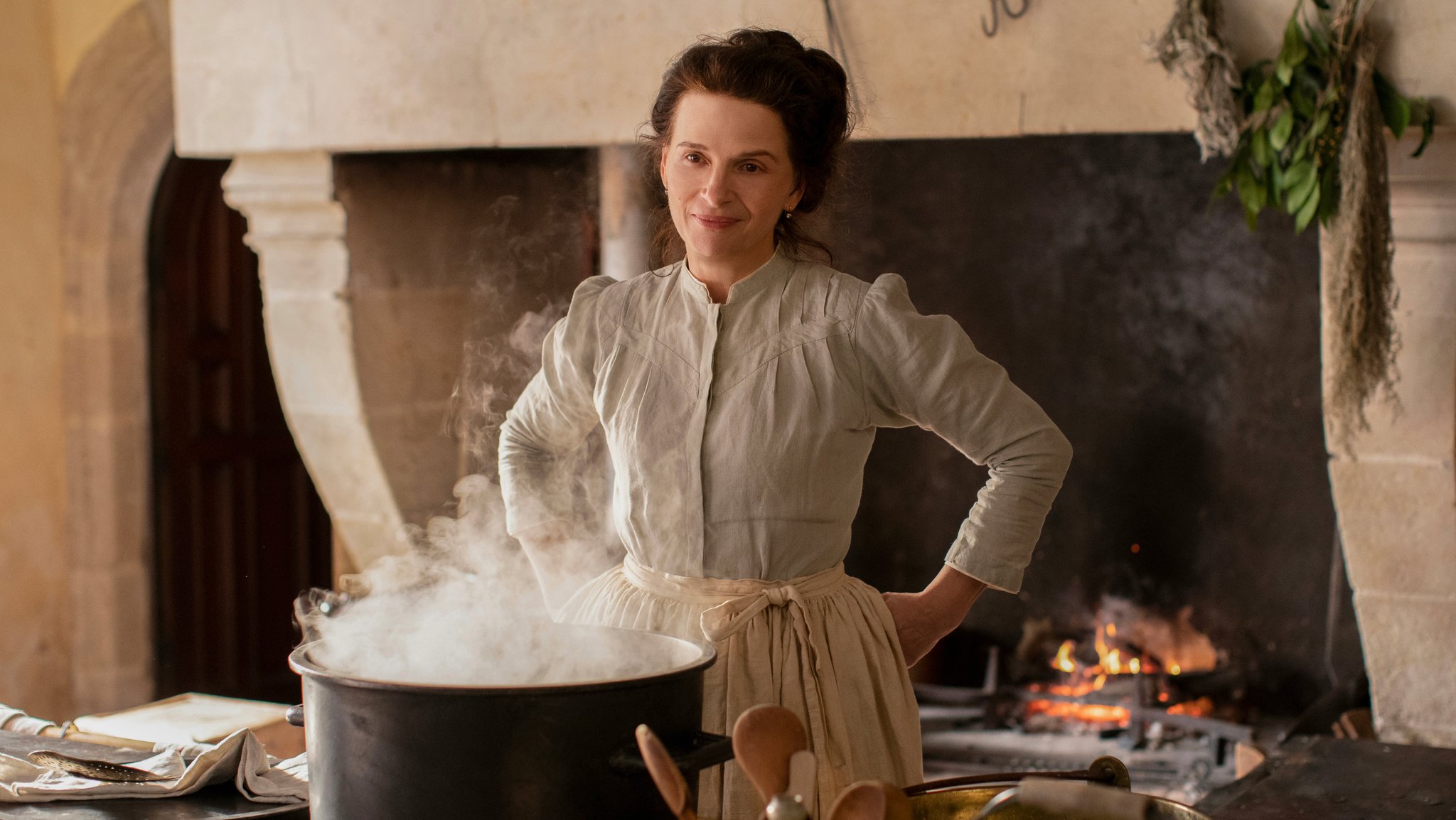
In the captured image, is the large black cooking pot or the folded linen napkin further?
the folded linen napkin

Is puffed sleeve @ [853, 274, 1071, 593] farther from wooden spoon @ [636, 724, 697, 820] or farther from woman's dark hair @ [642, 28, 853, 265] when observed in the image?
wooden spoon @ [636, 724, 697, 820]

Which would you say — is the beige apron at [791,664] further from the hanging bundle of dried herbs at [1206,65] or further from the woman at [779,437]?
the hanging bundle of dried herbs at [1206,65]

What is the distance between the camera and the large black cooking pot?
1.10 m

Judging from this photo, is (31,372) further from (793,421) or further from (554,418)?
(793,421)

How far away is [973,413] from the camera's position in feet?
5.08

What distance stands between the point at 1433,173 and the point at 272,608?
12.9 ft

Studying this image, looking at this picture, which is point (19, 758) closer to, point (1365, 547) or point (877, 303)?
point (877, 303)

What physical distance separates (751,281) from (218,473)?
3634 mm

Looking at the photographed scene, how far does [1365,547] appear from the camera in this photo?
271 cm

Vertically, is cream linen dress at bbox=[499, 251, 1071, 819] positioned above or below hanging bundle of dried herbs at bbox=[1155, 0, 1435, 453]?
below

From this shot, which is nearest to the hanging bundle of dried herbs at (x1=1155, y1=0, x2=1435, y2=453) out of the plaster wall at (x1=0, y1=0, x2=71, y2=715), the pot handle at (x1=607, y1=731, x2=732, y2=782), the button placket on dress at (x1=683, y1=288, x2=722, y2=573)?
the button placket on dress at (x1=683, y1=288, x2=722, y2=573)

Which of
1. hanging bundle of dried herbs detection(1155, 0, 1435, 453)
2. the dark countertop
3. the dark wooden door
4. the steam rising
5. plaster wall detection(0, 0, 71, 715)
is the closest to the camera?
the steam rising

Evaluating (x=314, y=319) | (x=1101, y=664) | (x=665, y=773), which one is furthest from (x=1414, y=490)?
(x=314, y=319)

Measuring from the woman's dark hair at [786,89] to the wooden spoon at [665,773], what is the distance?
2.48 ft
